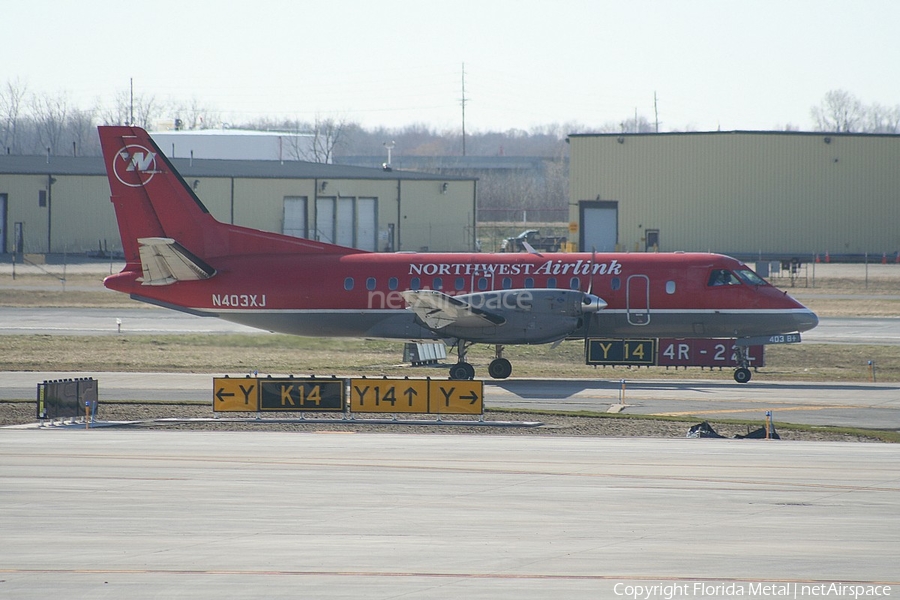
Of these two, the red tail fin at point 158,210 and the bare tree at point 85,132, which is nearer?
the red tail fin at point 158,210

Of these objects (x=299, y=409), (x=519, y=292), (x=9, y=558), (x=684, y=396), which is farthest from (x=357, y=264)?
(x=9, y=558)

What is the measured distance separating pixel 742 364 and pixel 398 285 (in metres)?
10.4

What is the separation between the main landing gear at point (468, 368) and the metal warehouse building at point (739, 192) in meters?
46.1

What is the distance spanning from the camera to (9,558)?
40.6 feet

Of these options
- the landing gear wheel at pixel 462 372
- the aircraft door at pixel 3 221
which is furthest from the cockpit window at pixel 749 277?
the aircraft door at pixel 3 221

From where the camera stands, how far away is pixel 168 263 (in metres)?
29.9

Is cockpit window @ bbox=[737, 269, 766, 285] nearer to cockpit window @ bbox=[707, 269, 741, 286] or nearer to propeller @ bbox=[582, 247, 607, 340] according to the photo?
cockpit window @ bbox=[707, 269, 741, 286]

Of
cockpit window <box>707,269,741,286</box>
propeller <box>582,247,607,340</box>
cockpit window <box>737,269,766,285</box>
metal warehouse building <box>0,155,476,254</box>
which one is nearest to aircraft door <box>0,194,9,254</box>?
metal warehouse building <box>0,155,476,254</box>

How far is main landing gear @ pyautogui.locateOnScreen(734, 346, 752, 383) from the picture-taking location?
30.3m

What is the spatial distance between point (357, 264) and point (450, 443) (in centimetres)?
1124

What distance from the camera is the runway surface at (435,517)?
461 inches

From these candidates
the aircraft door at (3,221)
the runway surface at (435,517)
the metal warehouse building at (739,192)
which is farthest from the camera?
the metal warehouse building at (739,192)

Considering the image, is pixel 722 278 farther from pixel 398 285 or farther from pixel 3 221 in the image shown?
pixel 3 221

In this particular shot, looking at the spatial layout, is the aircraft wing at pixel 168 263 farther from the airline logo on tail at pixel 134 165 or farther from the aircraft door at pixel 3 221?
the aircraft door at pixel 3 221
